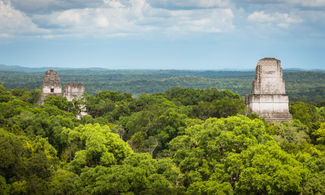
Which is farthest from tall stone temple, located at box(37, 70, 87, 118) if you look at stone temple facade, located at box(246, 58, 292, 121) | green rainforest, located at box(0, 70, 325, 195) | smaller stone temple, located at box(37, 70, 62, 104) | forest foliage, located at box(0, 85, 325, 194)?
stone temple facade, located at box(246, 58, 292, 121)

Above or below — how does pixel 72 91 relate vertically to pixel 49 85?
below

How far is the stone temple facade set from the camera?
131ft

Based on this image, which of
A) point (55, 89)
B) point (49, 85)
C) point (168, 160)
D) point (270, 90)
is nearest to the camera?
point (168, 160)

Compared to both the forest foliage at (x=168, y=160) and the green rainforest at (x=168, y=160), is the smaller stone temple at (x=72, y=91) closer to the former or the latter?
the green rainforest at (x=168, y=160)

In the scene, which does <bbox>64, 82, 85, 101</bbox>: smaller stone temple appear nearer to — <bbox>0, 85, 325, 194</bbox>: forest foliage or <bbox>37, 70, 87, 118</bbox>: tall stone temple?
<bbox>37, 70, 87, 118</bbox>: tall stone temple

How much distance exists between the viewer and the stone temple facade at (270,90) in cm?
4003

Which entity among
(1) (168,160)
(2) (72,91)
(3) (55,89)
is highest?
(3) (55,89)

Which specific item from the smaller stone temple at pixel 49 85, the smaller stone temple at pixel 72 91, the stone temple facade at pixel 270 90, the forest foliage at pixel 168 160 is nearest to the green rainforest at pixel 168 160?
the forest foliage at pixel 168 160

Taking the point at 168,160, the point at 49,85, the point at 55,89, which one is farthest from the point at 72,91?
the point at 168,160

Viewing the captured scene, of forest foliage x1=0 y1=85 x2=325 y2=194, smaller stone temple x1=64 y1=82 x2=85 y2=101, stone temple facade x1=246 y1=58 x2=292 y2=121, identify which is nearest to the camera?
forest foliage x1=0 y1=85 x2=325 y2=194

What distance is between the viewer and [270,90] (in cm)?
4025

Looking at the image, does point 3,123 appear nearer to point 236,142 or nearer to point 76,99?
point 236,142

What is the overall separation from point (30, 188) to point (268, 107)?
25564 millimetres

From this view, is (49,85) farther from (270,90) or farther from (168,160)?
(168,160)
